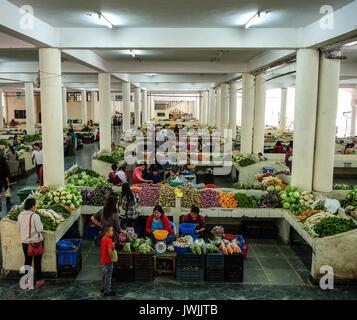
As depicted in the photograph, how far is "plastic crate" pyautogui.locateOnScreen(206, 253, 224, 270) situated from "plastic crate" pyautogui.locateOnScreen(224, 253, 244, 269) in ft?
0.28

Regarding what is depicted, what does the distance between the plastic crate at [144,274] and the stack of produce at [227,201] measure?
2.89m

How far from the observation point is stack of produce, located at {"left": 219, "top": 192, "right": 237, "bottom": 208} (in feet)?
29.4

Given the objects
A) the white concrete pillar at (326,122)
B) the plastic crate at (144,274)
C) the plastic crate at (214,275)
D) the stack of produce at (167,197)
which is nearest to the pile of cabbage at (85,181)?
the stack of produce at (167,197)

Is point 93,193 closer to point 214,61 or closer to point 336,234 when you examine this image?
point 336,234

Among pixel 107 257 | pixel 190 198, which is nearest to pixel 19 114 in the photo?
pixel 190 198

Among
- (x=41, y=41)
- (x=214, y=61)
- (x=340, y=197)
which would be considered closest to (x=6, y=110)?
(x=214, y=61)

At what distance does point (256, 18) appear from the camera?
7.87 m

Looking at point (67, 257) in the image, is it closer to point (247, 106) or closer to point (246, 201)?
point (246, 201)

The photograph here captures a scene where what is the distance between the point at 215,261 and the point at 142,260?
134 cm

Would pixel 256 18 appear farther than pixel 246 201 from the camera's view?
No

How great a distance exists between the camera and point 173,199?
893 cm

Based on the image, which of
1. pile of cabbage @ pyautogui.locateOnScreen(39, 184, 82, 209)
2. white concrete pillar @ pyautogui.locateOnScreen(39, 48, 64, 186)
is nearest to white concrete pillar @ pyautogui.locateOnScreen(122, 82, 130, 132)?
white concrete pillar @ pyautogui.locateOnScreen(39, 48, 64, 186)

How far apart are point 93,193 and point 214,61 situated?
8.87 m
